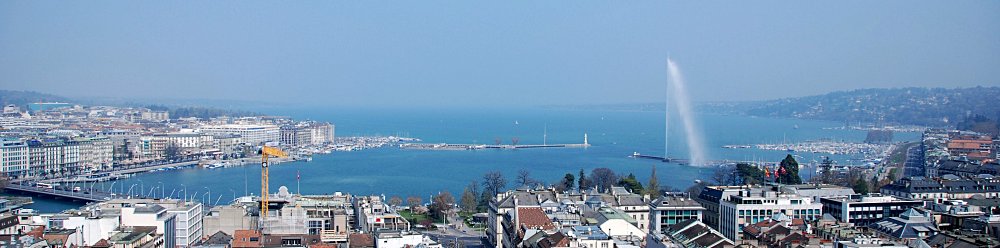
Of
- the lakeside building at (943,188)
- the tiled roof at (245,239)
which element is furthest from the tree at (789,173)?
the tiled roof at (245,239)

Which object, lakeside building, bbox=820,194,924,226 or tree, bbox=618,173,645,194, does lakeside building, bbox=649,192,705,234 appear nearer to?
lakeside building, bbox=820,194,924,226

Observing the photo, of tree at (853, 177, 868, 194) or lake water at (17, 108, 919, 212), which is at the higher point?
tree at (853, 177, 868, 194)

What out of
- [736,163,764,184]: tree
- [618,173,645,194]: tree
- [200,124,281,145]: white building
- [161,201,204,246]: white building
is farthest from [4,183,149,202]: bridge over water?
[200,124,281,145]: white building

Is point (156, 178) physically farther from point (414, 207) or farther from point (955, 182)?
point (955, 182)

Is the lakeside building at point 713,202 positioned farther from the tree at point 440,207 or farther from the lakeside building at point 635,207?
the tree at point 440,207

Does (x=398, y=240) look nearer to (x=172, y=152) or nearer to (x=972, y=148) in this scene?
(x=972, y=148)

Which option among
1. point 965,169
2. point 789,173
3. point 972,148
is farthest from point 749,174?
point 972,148

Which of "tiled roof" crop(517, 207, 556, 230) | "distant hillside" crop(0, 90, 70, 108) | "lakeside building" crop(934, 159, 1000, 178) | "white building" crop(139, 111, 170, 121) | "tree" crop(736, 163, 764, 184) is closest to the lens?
"tiled roof" crop(517, 207, 556, 230)
